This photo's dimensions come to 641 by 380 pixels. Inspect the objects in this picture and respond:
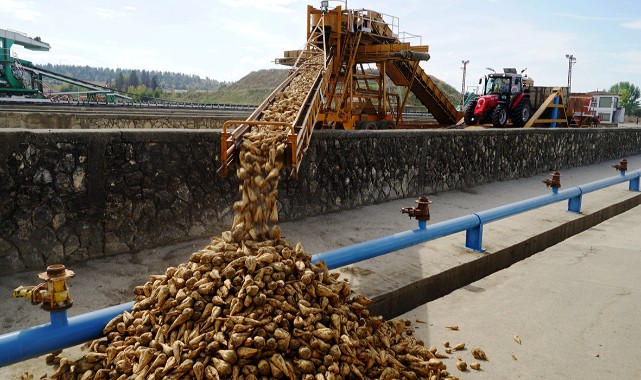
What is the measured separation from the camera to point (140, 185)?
15.8ft

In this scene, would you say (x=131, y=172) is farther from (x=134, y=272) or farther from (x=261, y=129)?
(x=261, y=129)

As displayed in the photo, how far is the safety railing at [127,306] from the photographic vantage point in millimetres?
2283

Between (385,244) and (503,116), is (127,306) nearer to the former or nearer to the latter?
(385,244)

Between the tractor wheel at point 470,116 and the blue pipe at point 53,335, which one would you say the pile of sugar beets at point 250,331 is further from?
the tractor wheel at point 470,116

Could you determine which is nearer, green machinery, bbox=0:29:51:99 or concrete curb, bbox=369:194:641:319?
concrete curb, bbox=369:194:641:319

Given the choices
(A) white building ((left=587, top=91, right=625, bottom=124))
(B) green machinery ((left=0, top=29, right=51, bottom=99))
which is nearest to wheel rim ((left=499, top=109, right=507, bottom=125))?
(A) white building ((left=587, top=91, right=625, bottom=124))

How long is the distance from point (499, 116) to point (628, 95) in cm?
7361

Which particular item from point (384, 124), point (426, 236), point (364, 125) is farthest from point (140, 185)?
point (384, 124)

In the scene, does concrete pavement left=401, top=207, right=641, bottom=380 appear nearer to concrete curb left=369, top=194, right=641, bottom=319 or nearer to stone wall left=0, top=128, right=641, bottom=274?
concrete curb left=369, top=194, right=641, bottom=319

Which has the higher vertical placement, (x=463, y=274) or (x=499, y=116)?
(x=499, y=116)

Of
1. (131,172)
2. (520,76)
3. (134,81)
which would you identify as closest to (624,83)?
(520,76)

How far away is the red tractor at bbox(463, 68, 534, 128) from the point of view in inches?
607

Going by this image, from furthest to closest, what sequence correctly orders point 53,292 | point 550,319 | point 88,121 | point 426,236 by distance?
1. point 88,121
2. point 426,236
3. point 550,319
4. point 53,292

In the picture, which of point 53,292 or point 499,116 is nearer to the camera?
point 53,292
